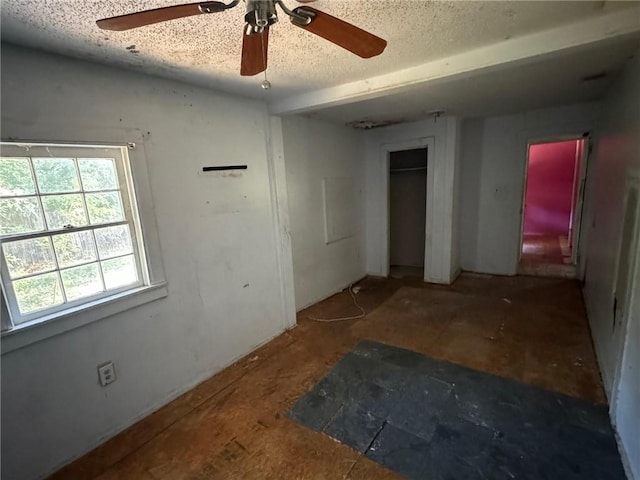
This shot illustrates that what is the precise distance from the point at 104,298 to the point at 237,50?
1.74m

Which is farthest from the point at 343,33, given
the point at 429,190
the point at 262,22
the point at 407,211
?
the point at 407,211

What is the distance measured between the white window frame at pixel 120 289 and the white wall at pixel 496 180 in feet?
13.9

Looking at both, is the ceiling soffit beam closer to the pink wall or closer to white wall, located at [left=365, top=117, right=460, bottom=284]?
white wall, located at [left=365, top=117, right=460, bottom=284]

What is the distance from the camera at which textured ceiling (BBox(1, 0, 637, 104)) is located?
132cm

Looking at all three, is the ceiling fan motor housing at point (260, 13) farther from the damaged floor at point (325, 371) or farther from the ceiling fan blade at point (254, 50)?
the damaged floor at point (325, 371)

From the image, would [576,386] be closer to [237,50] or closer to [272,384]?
[272,384]

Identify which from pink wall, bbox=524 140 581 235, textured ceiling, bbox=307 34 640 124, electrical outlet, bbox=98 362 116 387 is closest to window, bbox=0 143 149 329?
electrical outlet, bbox=98 362 116 387

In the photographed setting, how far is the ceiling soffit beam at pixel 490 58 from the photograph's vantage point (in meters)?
1.55

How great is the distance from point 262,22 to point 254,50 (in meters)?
0.25

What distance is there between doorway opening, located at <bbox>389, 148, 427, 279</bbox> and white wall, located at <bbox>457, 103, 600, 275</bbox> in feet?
2.22

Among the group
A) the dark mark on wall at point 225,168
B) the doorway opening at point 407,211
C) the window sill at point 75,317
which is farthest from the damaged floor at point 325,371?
the dark mark on wall at point 225,168

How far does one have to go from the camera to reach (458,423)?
1.89m

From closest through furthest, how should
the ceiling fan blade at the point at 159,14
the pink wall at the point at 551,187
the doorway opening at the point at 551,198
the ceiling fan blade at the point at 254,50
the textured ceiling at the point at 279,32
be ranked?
1. the ceiling fan blade at the point at 159,14
2. the ceiling fan blade at the point at 254,50
3. the textured ceiling at the point at 279,32
4. the doorway opening at the point at 551,198
5. the pink wall at the point at 551,187

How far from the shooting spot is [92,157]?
6.07 feet
